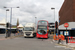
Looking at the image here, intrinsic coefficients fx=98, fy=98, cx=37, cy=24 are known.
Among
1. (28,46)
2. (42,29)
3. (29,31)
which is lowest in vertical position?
(28,46)

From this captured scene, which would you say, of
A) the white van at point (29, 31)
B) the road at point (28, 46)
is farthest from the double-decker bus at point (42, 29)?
the road at point (28, 46)

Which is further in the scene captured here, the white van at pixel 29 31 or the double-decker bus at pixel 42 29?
the white van at pixel 29 31

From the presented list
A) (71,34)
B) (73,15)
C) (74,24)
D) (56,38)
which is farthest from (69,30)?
(73,15)

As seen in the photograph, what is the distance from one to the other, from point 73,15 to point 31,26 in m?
13.8

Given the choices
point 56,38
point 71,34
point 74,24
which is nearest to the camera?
point 56,38

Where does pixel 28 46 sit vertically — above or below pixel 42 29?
below

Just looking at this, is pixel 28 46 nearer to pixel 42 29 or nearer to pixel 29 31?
pixel 42 29

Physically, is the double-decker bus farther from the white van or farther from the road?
the road

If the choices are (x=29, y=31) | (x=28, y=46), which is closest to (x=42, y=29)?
(x=29, y=31)

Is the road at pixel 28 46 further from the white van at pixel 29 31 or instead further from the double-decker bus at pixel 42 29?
the white van at pixel 29 31

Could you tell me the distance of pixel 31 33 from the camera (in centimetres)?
2630

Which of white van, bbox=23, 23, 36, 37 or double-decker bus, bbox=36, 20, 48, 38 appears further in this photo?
white van, bbox=23, 23, 36, 37

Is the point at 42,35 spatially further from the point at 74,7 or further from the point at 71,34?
the point at 74,7

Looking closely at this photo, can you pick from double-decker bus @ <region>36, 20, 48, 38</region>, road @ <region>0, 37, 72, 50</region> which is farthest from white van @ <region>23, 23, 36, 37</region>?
road @ <region>0, 37, 72, 50</region>
